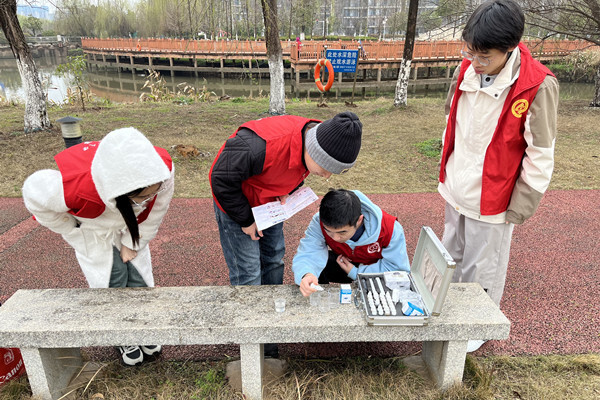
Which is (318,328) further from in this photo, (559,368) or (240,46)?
(240,46)

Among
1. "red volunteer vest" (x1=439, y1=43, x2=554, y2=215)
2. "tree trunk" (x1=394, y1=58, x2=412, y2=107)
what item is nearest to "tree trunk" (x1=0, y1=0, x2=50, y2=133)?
"red volunteer vest" (x1=439, y1=43, x2=554, y2=215)

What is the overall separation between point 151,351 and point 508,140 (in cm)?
226

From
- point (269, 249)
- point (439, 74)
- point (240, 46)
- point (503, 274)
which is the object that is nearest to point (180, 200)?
point (269, 249)

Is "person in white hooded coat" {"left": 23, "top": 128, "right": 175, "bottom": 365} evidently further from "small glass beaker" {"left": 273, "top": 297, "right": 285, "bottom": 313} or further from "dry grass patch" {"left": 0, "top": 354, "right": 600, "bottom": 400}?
"small glass beaker" {"left": 273, "top": 297, "right": 285, "bottom": 313}

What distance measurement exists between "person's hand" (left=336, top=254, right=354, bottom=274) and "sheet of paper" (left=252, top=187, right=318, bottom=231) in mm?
535

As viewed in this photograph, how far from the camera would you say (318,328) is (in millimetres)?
1895

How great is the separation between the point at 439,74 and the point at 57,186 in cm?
2524

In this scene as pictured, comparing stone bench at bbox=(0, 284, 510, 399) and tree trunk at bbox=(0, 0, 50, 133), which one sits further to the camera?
tree trunk at bbox=(0, 0, 50, 133)

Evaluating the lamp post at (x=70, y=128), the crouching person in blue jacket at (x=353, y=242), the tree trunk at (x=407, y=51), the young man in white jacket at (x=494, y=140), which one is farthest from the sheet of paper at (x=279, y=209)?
the tree trunk at (x=407, y=51)

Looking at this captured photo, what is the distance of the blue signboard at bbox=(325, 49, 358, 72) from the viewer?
1155cm

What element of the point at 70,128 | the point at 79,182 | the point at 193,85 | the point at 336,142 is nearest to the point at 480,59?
the point at 336,142

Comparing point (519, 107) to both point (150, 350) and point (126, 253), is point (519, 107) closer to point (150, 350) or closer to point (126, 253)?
point (126, 253)

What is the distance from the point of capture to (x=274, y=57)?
850 centimetres

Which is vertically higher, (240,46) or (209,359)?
(240,46)
